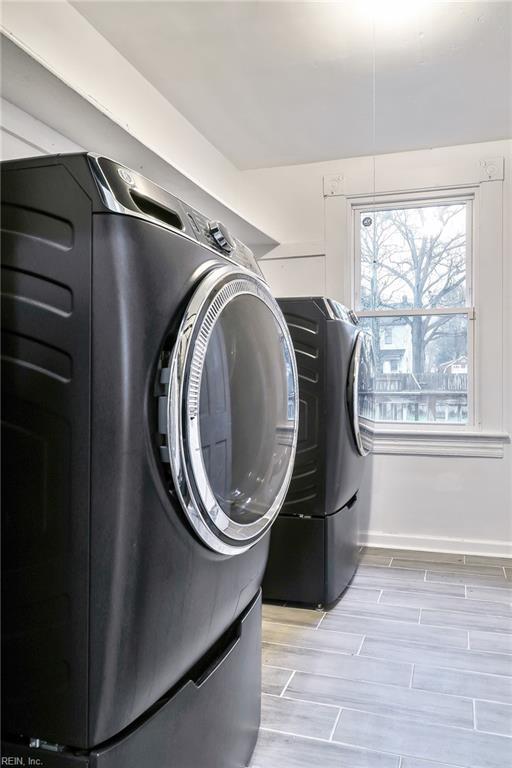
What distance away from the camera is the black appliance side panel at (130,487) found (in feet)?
2.62

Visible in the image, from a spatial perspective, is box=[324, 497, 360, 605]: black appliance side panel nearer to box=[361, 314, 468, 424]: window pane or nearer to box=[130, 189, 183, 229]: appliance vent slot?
box=[361, 314, 468, 424]: window pane

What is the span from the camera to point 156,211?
930mm

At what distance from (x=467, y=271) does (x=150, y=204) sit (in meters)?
2.91

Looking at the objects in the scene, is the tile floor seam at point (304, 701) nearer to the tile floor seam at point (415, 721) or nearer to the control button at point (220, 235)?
the tile floor seam at point (415, 721)

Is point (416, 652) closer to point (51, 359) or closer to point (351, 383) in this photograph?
point (351, 383)

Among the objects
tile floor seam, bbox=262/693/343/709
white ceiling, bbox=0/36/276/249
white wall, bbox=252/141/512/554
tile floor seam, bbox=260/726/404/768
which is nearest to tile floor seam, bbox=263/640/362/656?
tile floor seam, bbox=262/693/343/709

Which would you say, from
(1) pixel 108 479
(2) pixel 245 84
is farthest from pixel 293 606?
(2) pixel 245 84

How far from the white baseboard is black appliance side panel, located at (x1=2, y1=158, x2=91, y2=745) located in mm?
2654

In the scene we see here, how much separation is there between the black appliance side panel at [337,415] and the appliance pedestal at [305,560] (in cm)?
10

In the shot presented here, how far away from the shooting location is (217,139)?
324 centimetres

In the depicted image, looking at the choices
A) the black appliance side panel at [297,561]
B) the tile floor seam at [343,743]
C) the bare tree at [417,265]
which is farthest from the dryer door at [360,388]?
the tile floor seam at [343,743]

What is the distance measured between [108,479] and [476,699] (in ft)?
5.02

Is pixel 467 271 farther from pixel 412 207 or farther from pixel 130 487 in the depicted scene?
pixel 130 487

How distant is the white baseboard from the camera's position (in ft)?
10.7
